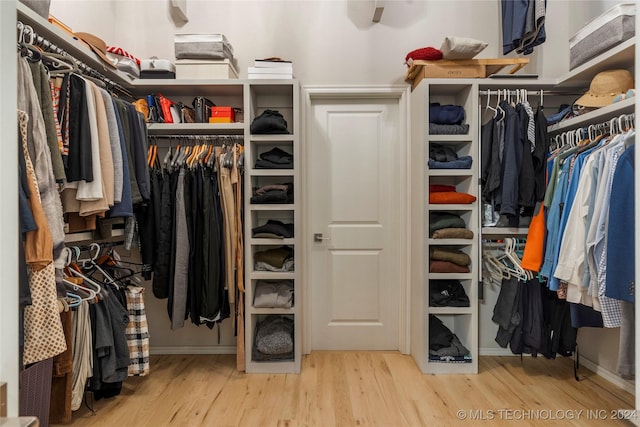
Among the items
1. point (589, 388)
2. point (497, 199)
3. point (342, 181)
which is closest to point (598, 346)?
point (589, 388)

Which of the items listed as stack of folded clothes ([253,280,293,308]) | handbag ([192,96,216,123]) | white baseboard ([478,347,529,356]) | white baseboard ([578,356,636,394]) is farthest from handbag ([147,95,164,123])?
white baseboard ([578,356,636,394])

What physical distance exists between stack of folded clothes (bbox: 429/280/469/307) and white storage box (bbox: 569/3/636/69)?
161 centimetres

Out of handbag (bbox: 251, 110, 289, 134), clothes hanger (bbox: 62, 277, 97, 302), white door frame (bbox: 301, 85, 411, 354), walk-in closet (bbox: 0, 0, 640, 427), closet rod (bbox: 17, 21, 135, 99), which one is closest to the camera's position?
closet rod (bbox: 17, 21, 135, 99)

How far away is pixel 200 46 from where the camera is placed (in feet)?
8.25

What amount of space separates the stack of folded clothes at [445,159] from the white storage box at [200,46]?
1575mm

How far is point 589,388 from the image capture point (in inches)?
90.5

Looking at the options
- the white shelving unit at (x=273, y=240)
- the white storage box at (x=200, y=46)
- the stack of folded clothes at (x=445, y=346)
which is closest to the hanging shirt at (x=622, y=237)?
the stack of folded clothes at (x=445, y=346)

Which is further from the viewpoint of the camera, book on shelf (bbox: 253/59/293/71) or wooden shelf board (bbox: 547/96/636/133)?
book on shelf (bbox: 253/59/293/71)

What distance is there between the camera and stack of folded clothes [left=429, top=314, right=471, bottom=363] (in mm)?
2520

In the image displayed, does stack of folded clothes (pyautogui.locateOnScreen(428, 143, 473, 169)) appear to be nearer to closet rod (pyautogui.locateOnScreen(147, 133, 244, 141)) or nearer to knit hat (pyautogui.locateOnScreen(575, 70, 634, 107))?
knit hat (pyautogui.locateOnScreen(575, 70, 634, 107))

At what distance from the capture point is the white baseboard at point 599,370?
225 centimetres

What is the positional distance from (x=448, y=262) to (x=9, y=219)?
2.38 m

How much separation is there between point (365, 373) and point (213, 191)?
5.15ft

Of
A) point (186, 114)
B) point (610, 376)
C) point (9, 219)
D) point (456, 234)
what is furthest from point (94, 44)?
point (610, 376)
